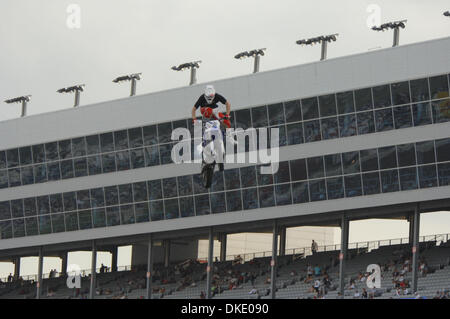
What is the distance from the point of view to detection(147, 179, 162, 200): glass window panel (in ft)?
255

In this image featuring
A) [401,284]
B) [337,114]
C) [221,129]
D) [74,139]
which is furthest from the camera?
[74,139]

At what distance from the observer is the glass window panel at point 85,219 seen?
81688mm

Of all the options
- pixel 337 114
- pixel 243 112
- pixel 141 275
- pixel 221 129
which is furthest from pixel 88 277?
pixel 221 129

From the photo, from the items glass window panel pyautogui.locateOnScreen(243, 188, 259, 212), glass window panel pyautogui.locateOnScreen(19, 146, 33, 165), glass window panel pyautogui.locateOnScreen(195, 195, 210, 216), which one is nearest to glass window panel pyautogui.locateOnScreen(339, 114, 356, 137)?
glass window panel pyautogui.locateOnScreen(243, 188, 259, 212)

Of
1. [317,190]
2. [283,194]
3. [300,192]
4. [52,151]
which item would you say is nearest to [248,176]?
[283,194]

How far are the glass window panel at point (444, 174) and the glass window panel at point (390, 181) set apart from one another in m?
2.93

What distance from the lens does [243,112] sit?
73.1 meters

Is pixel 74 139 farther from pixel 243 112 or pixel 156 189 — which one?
pixel 243 112

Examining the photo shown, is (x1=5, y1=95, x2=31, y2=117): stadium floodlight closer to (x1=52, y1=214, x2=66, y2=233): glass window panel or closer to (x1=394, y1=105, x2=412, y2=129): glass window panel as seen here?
(x1=52, y1=214, x2=66, y2=233): glass window panel

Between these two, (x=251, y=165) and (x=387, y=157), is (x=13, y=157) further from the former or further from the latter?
(x=387, y=157)

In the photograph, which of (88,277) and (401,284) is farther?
(88,277)

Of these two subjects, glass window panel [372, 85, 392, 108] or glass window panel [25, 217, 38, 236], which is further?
glass window panel [25, 217, 38, 236]

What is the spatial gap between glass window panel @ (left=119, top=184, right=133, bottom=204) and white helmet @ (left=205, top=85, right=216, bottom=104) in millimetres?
55968

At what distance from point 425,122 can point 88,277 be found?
120 ft
